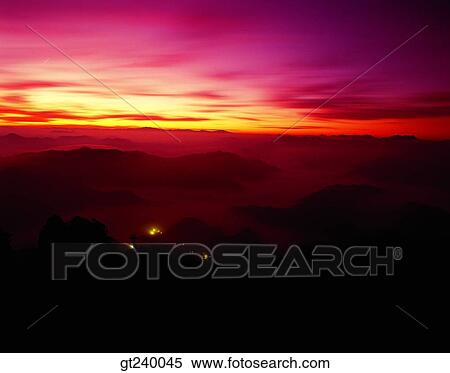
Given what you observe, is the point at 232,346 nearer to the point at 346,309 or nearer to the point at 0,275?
the point at 346,309

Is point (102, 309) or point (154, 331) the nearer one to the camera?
point (154, 331)

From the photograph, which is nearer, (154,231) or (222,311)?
(222,311)

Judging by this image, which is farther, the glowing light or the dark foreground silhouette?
the glowing light

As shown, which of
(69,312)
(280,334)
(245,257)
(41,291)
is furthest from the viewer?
(245,257)

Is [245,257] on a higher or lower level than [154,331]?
higher

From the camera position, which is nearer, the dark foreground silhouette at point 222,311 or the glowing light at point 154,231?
the dark foreground silhouette at point 222,311

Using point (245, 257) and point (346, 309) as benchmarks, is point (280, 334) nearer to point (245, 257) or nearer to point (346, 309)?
point (346, 309)

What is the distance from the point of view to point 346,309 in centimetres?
810

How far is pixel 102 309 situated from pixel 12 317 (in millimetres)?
1006

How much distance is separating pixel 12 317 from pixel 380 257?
4.80m

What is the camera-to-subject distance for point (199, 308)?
793cm
